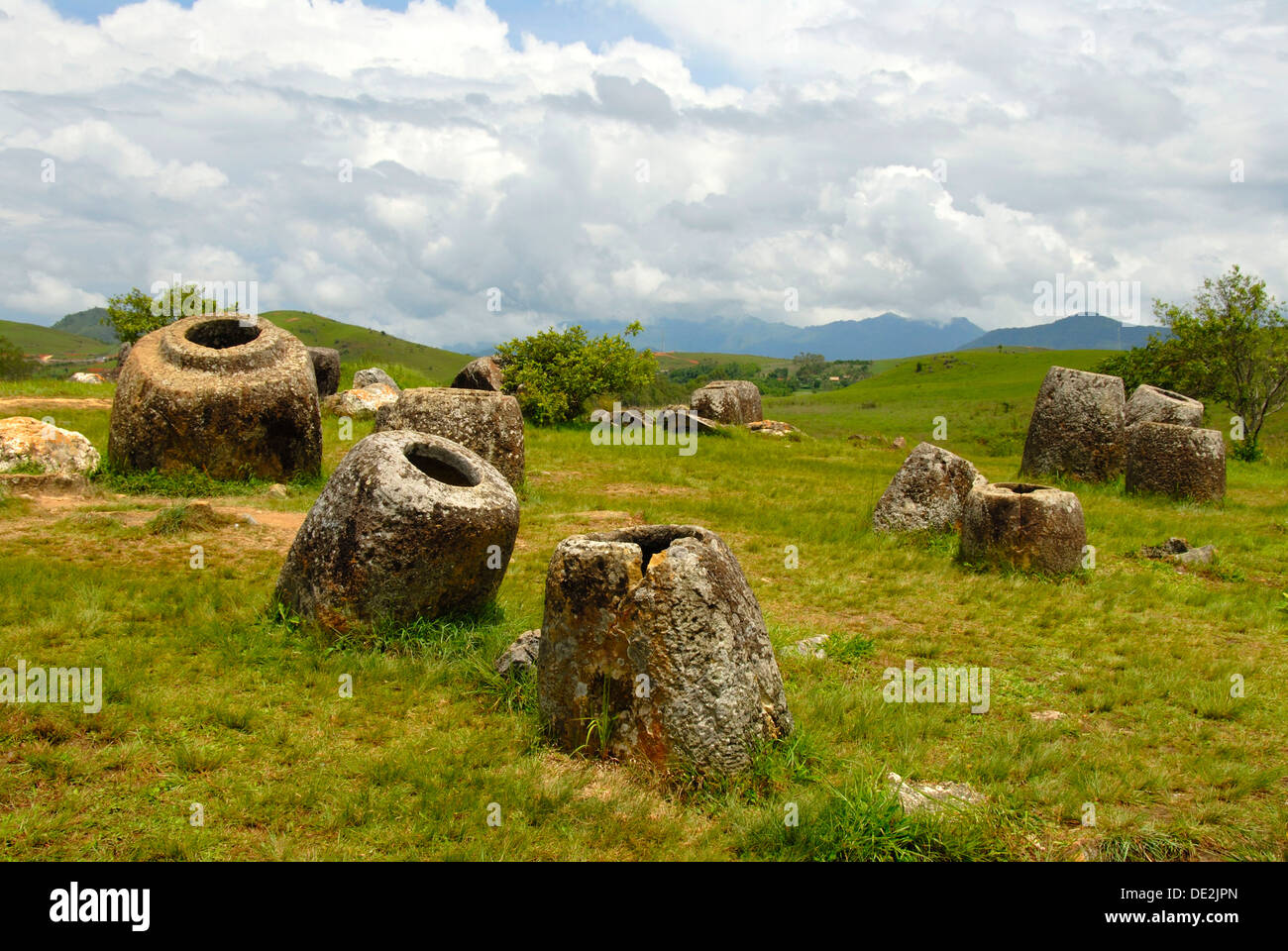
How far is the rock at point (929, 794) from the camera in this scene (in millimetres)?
4867

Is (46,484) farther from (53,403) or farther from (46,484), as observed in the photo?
(53,403)

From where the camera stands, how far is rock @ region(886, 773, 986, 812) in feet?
16.0

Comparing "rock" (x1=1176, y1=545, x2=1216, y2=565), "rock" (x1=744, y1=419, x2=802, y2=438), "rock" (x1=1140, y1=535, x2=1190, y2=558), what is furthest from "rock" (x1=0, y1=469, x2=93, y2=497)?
"rock" (x1=744, y1=419, x2=802, y2=438)

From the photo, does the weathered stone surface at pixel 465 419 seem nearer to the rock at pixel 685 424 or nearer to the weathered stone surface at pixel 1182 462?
the rock at pixel 685 424

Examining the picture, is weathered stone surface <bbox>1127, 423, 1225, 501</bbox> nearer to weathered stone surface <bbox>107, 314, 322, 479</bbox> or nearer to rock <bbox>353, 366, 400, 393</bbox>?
weathered stone surface <bbox>107, 314, 322, 479</bbox>

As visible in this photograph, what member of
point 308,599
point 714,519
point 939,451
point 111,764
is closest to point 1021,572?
point 939,451

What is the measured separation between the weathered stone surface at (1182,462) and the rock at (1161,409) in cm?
271

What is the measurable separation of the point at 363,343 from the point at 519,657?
573ft

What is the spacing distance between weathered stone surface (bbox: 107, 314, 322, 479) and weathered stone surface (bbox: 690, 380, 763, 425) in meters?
17.6

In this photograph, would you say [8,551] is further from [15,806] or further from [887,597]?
[887,597]

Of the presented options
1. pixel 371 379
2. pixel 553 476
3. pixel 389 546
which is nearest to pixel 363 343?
pixel 371 379

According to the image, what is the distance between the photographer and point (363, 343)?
6668 inches

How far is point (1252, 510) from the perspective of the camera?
54.7ft

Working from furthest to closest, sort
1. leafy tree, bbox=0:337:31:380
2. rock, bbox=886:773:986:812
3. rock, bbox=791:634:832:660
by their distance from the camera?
leafy tree, bbox=0:337:31:380 → rock, bbox=791:634:832:660 → rock, bbox=886:773:986:812
